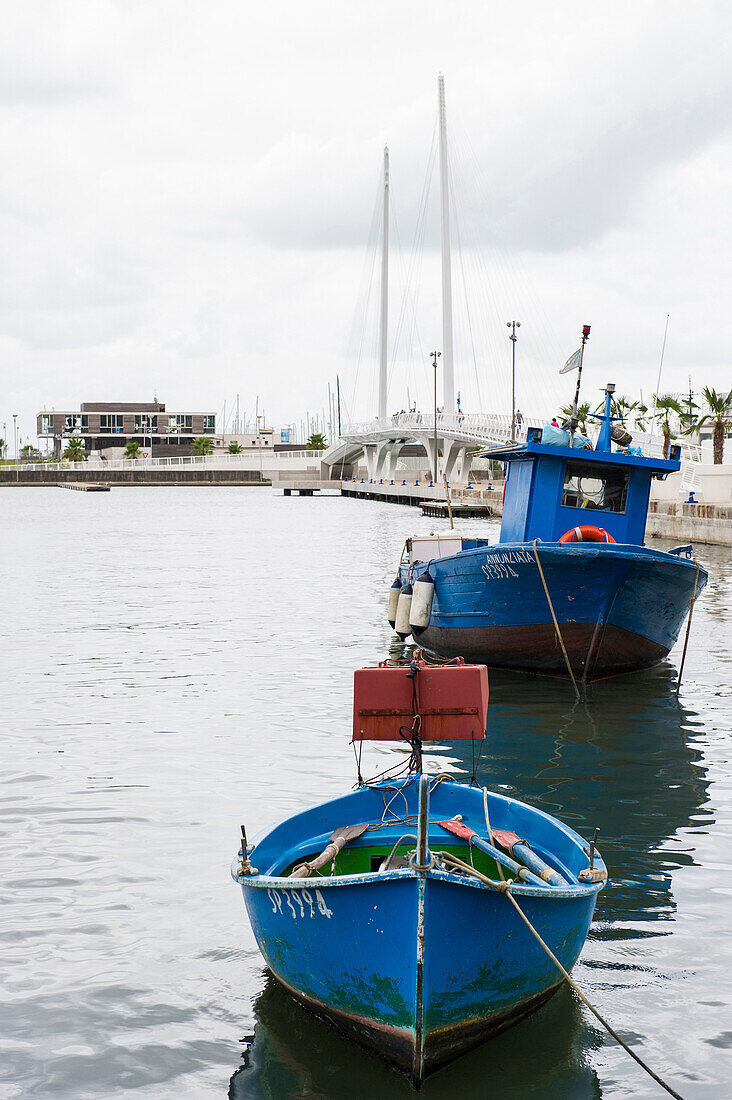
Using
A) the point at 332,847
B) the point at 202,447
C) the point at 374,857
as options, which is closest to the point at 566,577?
the point at 374,857

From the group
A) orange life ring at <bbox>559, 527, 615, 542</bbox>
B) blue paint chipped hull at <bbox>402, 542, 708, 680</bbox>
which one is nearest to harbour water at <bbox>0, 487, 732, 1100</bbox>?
blue paint chipped hull at <bbox>402, 542, 708, 680</bbox>

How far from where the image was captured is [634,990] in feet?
21.4

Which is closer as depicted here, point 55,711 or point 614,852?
point 614,852

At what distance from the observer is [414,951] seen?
16.9 feet

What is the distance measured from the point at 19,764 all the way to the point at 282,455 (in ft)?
439

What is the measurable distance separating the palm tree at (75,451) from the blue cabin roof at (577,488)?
160385mm

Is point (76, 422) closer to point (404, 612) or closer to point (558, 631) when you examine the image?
point (404, 612)

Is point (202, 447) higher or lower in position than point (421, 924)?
higher

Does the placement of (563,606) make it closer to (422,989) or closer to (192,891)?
(192,891)

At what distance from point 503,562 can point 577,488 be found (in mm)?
2260

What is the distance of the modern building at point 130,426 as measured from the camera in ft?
622

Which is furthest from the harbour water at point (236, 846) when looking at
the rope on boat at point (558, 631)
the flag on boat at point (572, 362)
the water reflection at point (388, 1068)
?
the flag on boat at point (572, 362)

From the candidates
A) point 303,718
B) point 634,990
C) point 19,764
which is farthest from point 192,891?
point 303,718

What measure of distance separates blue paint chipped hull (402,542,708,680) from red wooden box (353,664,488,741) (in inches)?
305
